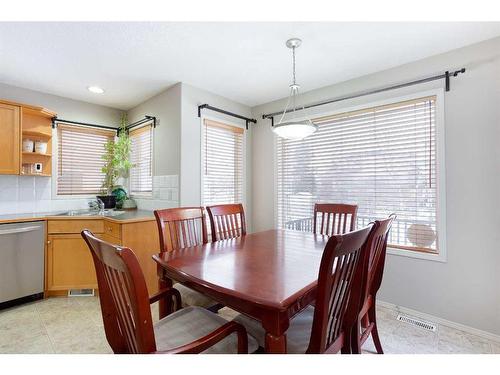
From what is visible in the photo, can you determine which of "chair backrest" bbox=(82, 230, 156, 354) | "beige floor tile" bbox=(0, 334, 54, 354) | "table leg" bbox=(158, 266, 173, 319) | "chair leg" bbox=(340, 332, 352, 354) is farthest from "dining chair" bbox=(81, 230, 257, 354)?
"beige floor tile" bbox=(0, 334, 54, 354)

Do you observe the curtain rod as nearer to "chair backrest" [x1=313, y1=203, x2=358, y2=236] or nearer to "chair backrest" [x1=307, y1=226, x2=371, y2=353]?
"chair backrest" [x1=313, y1=203, x2=358, y2=236]

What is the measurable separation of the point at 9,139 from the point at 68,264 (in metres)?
1.46

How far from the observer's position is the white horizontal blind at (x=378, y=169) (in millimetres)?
2277

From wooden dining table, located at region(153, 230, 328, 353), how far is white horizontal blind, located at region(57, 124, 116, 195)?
2.58 metres

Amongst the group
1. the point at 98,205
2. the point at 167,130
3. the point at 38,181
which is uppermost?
the point at 167,130

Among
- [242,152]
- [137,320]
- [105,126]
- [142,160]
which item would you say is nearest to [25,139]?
[105,126]

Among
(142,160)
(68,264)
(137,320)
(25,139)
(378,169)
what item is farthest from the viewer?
(142,160)

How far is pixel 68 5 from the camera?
1.31m

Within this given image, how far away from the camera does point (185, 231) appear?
1.95 metres

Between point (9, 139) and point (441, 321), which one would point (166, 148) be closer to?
point (9, 139)

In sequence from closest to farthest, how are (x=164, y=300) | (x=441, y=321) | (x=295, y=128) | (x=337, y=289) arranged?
(x=337, y=289)
(x=164, y=300)
(x=295, y=128)
(x=441, y=321)

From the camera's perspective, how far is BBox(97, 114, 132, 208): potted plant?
3.41m

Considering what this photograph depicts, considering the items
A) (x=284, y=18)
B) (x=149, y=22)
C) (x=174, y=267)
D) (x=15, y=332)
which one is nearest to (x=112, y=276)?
(x=174, y=267)

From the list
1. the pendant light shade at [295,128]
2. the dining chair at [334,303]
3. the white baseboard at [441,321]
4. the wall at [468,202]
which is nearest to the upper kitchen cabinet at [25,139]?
the pendant light shade at [295,128]
